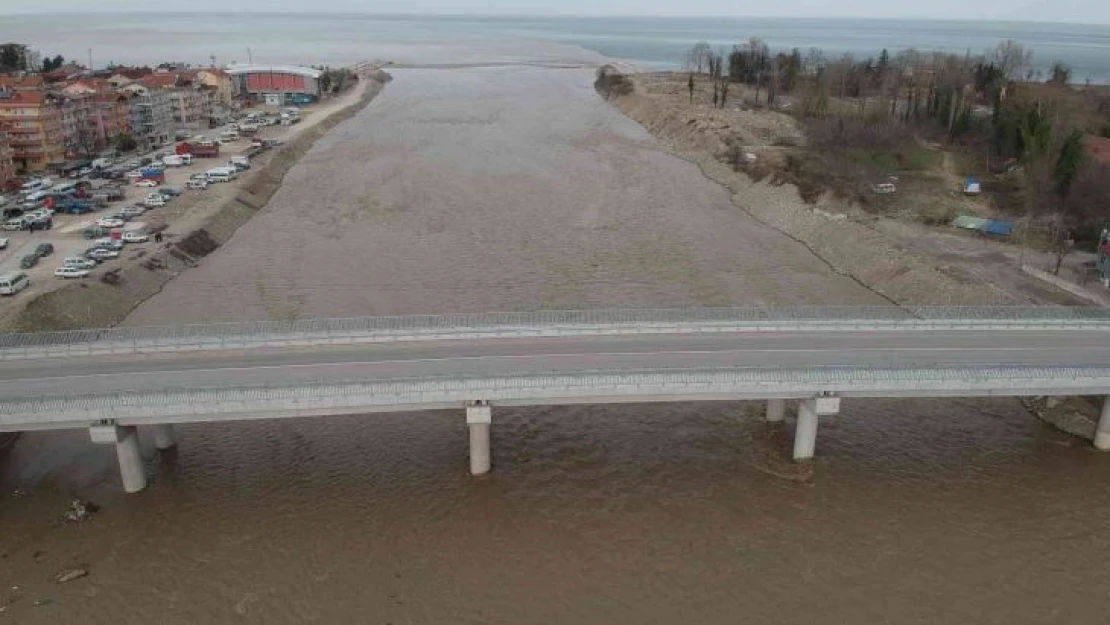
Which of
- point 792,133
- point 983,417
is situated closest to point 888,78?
point 792,133

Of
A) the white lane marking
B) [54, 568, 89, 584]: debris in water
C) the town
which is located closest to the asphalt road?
the white lane marking

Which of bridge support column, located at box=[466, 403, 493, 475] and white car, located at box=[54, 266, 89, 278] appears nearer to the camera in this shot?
bridge support column, located at box=[466, 403, 493, 475]

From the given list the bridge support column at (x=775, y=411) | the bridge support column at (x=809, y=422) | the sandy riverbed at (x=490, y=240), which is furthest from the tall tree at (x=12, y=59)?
the bridge support column at (x=809, y=422)

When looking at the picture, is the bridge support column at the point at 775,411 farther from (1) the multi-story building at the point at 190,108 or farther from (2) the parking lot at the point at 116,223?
(1) the multi-story building at the point at 190,108

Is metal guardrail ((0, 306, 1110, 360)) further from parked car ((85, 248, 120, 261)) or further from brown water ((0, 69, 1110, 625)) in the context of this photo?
parked car ((85, 248, 120, 261))

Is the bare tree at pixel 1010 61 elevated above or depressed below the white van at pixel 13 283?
above

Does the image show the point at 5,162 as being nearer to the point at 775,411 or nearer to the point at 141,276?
the point at 141,276

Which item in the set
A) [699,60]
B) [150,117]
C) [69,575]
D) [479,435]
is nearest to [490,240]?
[479,435]
